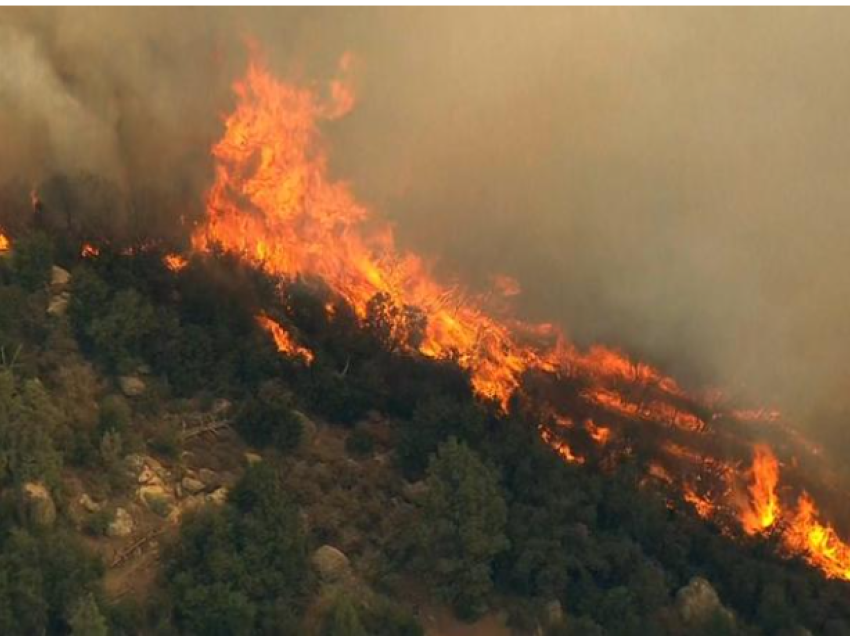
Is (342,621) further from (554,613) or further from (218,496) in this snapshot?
(554,613)

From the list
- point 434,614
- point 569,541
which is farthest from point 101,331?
point 569,541

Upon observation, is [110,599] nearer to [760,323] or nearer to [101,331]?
[101,331]

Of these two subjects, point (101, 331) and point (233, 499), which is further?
point (101, 331)

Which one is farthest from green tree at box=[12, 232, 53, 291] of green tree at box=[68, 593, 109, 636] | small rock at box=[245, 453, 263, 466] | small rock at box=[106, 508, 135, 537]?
green tree at box=[68, 593, 109, 636]

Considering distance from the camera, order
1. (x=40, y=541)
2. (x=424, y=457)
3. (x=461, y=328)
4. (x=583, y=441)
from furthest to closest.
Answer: (x=461, y=328), (x=583, y=441), (x=424, y=457), (x=40, y=541)

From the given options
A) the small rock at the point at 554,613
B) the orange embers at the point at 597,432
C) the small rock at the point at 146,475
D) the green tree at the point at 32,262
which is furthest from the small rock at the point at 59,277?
the orange embers at the point at 597,432

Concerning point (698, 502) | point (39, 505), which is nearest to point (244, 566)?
point (39, 505)
